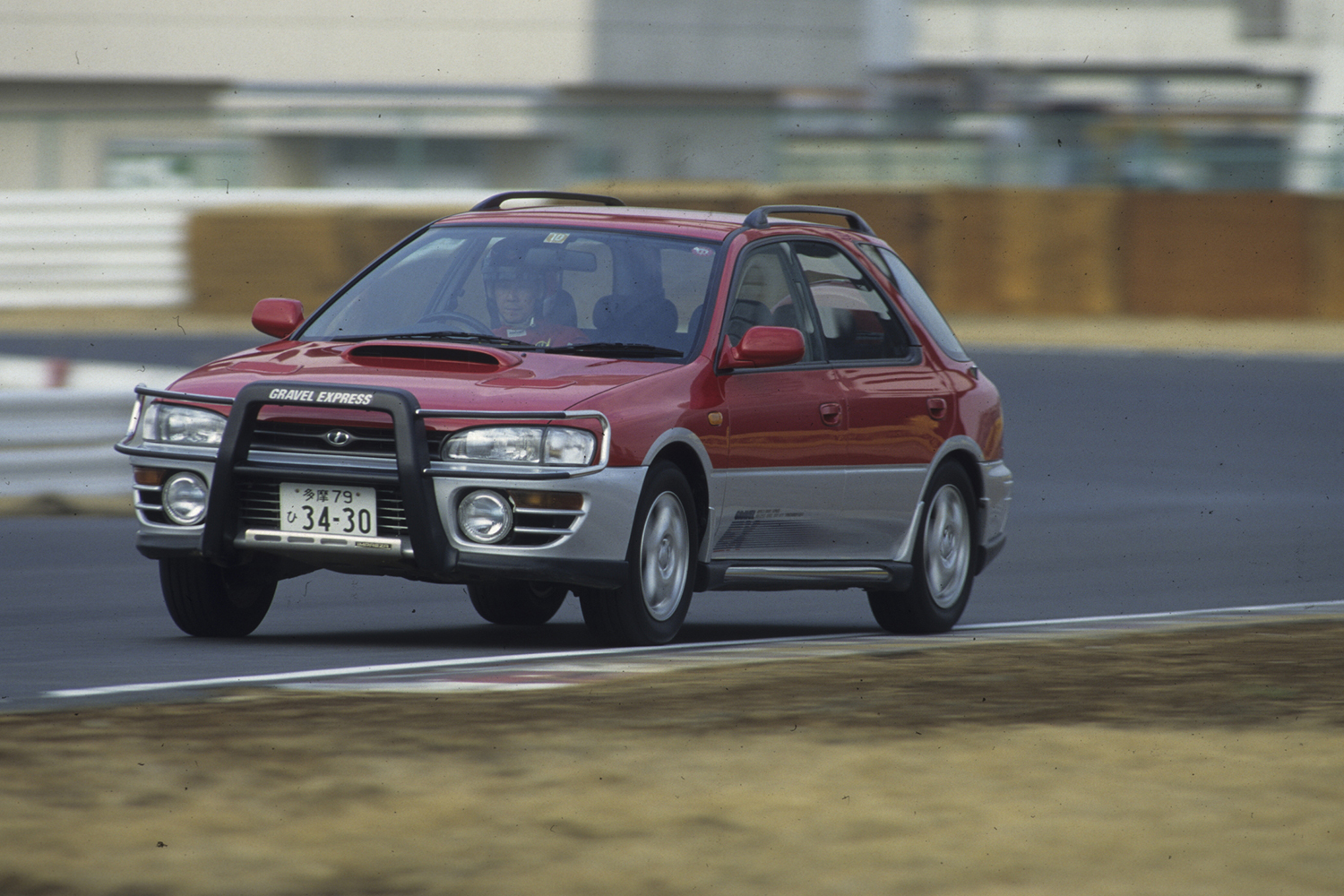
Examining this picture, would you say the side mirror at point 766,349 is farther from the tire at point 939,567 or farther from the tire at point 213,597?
the tire at point 213,597

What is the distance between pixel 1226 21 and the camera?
57.4 m

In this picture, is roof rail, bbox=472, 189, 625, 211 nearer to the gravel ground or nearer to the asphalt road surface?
the asphalt road surface

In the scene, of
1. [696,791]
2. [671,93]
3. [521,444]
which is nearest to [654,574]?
[521,444]

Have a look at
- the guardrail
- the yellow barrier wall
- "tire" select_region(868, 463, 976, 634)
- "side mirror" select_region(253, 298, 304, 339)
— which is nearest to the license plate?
"side mirror" select_region(253, 298, 304, 339)

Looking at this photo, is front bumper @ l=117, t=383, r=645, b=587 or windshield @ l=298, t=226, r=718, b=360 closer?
front bumper @ l=117, t=383, r=645, b=587

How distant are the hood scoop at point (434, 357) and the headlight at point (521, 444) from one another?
0.37m

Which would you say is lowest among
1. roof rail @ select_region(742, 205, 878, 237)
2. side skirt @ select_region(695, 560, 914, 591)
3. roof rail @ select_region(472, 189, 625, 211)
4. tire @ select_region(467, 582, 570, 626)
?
tire @ select_region(467, 582, 570, 626)

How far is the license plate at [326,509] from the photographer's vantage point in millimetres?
8555

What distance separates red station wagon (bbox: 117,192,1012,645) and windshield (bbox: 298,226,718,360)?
0.01 m

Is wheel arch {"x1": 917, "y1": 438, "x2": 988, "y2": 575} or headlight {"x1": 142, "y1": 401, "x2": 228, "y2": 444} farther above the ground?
headlight {"x1": 142, "y1": 401, "x2": 228, "y2": 444}

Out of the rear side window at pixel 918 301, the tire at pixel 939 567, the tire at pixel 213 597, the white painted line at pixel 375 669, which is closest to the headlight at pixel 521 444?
the white painted line at pixel 375 669

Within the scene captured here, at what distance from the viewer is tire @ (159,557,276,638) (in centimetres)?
917

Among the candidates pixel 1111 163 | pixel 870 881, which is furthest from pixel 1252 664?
pixel 1111 163

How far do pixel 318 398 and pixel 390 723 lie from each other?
2069mm
